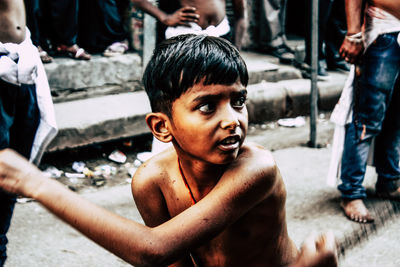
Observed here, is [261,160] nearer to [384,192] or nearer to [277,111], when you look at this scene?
[384,192]

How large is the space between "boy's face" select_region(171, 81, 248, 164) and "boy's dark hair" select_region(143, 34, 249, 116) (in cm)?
2

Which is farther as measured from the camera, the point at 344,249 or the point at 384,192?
the point at 384,192

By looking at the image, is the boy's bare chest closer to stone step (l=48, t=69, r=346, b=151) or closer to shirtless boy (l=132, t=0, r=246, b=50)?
shirtless boy (l=132, t=0, r=246, b=50)

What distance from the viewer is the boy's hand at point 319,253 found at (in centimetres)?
137

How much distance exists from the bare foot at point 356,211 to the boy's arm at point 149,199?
1610 mm

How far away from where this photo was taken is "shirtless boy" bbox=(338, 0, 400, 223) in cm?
283

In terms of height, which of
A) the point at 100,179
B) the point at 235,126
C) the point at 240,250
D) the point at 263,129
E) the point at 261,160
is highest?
the point at 235,126

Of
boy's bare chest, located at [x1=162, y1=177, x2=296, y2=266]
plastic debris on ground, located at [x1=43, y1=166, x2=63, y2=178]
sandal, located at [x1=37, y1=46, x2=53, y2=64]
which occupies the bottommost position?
plastic debris on ground, located at [x1=43, y1=166, x2=63, y2=178]

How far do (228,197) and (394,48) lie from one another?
1828mm

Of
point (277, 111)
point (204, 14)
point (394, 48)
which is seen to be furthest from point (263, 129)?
point (394, 48)

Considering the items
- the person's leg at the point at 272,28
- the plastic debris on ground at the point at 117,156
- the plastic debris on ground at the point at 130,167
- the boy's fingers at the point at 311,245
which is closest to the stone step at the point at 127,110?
the plastic debris on ground at the point at 117,156

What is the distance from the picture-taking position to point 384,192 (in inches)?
129

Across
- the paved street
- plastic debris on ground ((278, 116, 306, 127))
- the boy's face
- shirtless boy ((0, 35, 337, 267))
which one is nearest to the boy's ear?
shirtless boy ((0, 35, 337, 267))

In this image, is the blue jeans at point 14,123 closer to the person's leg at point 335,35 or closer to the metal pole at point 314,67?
the metal pole at point 314,67
